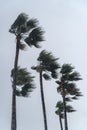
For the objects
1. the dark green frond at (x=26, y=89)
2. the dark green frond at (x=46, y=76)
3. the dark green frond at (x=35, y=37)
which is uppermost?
the dark green frond at (x=35, y=37)

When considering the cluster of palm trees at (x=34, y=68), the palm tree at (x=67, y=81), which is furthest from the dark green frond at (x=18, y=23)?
the palm tree at (x=67, y=81)

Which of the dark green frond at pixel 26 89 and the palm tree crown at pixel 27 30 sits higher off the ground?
the palm tree crown at pixel 27 30

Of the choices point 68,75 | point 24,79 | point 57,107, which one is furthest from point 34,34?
point 57,107

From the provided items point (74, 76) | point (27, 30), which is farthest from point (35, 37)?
point (74, 76)

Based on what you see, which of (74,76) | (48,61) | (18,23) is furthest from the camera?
(74,76)

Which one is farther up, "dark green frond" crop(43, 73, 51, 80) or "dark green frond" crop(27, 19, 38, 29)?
"dark green frond" crop(27, 19, 38, 29)

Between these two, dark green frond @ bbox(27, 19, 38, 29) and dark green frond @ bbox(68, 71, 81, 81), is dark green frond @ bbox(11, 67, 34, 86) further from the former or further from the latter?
dark green frond @ bbox(68, 71, 81, 81)

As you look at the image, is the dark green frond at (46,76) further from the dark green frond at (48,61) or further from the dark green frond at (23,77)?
the dark green frond at (23,77)

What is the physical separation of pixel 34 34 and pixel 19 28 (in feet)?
4.20

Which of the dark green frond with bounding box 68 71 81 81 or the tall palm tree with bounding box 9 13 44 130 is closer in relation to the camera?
the tall palm tree with bounding box 9 13 44 130

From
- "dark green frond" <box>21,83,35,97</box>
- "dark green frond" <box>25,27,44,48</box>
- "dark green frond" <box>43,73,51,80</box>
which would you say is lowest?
"dark green frond" <box>21,83,35,97</box>

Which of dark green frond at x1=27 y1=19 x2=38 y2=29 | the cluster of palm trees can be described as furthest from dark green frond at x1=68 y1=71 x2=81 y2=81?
dark green frond at x1=27 y1=19 x2=38 y2=29

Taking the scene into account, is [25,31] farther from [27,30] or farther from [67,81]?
[67,81]

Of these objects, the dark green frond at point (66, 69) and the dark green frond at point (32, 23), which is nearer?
the dark green frond at point (32, 23)
